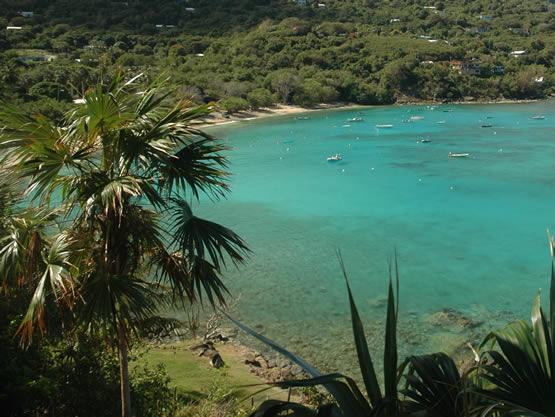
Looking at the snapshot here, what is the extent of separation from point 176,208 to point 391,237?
54.7ft

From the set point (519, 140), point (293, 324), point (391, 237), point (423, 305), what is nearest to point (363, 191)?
point (391, 237)

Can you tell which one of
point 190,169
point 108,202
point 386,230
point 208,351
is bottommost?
point 386,230

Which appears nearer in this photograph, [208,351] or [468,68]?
[208,351]

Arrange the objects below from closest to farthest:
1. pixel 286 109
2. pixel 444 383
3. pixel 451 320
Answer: pixel 444 383, pixel 451 320, pixel 286 109

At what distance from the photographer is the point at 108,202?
325 centimetres

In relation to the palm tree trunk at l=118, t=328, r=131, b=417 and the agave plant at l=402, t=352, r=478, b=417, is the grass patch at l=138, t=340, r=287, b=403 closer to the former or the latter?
the palm tree trunk at l=118, t=328, r=131, b=417

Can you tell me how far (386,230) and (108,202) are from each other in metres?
18.5

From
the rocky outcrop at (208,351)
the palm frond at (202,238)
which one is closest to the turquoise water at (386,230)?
the rocky outcrop at (208,351)

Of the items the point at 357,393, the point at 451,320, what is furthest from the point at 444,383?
the point at 451,320

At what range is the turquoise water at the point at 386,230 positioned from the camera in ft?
40.3

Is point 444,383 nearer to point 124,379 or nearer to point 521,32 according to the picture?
point 124,379

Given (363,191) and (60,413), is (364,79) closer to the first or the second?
(363,191)

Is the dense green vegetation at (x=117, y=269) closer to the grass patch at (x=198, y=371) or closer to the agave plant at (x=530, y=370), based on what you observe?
the agave plant at (x=530, y=370)

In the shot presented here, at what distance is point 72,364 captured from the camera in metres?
4.80
